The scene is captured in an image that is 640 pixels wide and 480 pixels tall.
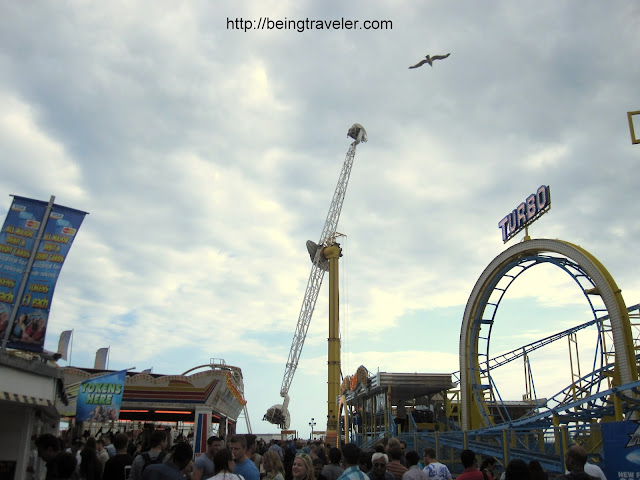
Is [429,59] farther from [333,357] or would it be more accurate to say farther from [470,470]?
[333,357]

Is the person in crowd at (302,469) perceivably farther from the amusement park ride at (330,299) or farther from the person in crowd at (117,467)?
the amusement park ride at (330,299)

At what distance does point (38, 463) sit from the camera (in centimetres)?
1341

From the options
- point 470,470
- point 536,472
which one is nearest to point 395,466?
point 470,470

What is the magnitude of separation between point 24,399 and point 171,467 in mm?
7205

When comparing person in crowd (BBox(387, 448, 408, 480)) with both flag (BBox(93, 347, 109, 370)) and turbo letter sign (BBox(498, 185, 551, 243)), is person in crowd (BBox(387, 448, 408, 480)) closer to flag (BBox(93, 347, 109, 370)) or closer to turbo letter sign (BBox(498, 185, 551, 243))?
turbo letter sign (BBox(498, 185, 551, 243))

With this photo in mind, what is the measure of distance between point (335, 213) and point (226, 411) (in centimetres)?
4760

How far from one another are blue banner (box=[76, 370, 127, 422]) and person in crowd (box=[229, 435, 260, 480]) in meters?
11.2

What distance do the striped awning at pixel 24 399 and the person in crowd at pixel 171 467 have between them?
19.4ft

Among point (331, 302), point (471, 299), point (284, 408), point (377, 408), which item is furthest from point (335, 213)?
point (471, 299)

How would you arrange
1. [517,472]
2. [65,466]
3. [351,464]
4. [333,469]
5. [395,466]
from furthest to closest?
[395,466]
[333,469]
[65,466]
[351,464]
[517,472]

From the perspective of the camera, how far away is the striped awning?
34.6 ft

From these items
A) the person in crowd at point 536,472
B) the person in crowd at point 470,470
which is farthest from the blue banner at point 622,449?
the person in crowd at point 536,472

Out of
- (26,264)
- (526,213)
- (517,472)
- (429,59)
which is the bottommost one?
(517,472)

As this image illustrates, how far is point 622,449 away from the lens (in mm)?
11055
